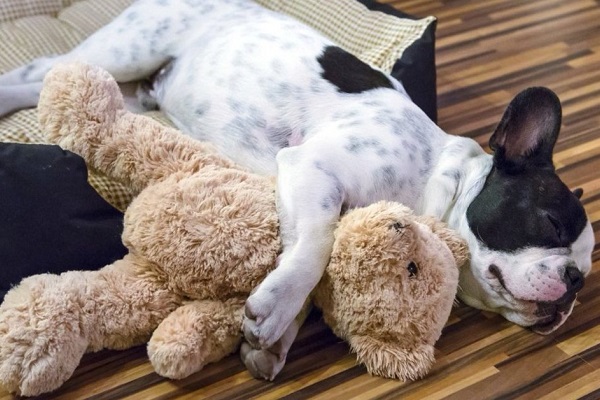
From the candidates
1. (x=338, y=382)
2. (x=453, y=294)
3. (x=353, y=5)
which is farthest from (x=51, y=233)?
(x=353, y=5)

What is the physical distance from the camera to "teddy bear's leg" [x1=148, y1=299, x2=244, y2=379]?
1.62 meters

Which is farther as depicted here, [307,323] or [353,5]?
[353,5]

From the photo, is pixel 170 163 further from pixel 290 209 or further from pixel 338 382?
pixel 338 382

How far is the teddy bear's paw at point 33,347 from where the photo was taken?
154 centimetres

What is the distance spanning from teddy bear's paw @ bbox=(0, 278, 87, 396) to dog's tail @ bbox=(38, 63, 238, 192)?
1.22ft

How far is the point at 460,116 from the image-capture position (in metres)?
3.03

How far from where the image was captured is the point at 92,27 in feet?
10.2

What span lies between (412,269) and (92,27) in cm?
194

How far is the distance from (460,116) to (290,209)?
143 cm

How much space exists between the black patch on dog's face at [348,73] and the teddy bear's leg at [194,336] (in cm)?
76

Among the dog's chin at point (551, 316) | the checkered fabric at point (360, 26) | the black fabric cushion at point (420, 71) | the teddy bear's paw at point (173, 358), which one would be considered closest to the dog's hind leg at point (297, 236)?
the teddy bear's paw at point (173, 358)

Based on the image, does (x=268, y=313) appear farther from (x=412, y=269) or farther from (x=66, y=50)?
(x=66, y=50)

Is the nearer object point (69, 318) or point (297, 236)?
point (69, 318)

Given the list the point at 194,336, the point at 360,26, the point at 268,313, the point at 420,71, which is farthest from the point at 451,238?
the point at 360,26
